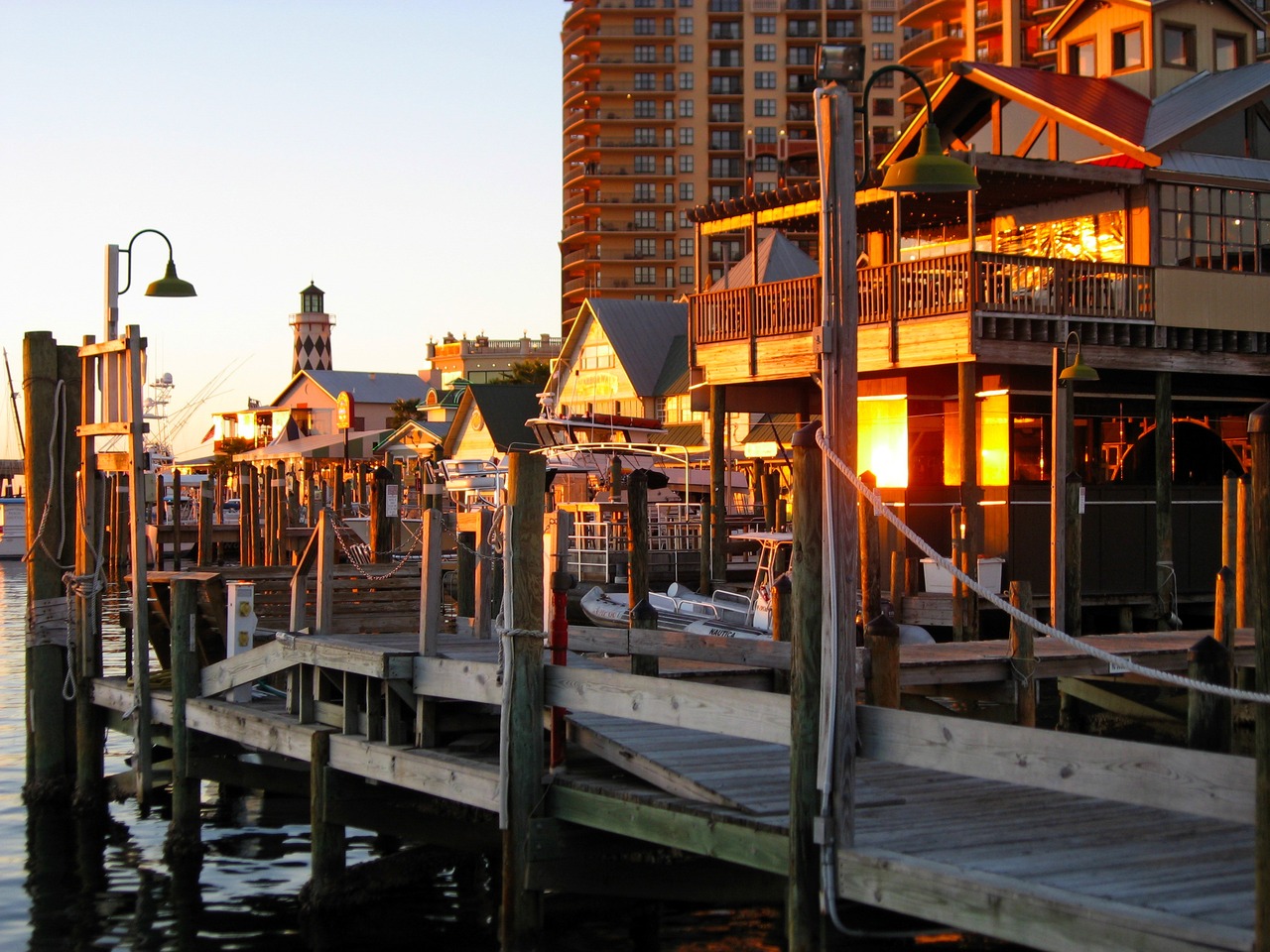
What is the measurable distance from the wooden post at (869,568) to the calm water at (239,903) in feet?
22.9

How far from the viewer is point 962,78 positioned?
28.4 metres

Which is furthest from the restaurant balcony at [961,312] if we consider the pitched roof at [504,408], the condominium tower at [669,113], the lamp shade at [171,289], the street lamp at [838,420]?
the condominium tower at [669,113]

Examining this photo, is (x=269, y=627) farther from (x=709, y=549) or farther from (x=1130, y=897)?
(x=1130, y=897)

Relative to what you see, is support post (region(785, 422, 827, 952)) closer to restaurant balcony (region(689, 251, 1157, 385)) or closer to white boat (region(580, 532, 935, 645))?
white boat (region(580, 532, 935, 645))

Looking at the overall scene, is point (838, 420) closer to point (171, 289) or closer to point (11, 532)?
point (171, 289)

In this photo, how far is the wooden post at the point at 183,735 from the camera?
14.0 metres

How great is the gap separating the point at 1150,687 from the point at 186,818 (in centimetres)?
969

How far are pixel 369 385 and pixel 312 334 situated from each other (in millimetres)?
13928

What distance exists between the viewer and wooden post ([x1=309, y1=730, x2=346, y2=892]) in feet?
39.6

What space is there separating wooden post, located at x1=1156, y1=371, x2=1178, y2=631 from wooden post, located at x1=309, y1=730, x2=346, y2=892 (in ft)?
49.6

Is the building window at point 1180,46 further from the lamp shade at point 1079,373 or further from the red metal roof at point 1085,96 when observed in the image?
the lamp shade at point 1079,373

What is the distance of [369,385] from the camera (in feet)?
365

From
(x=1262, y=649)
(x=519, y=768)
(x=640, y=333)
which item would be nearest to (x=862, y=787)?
(x=519, y=768)

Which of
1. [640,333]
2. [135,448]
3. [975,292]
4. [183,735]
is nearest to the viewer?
[183,735]
